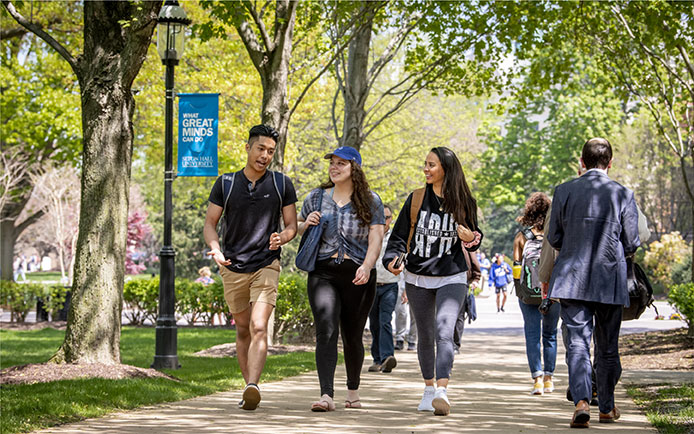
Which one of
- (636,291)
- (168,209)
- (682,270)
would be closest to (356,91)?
(168,209)

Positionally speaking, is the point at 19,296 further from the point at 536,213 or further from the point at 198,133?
the point at 536,213

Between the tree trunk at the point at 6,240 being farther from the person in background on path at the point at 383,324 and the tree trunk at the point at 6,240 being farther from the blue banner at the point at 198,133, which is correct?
the person in background on path at the point at 383,324

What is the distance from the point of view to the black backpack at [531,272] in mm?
8945

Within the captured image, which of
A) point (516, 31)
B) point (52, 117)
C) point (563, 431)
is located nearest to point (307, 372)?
point (563, 431)

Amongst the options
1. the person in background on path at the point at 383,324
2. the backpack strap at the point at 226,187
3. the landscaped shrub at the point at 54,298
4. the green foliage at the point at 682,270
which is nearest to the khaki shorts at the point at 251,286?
the backpack strap at the point at 226,187

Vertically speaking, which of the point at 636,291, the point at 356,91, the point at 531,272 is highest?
the point at 356,91

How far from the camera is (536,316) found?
930 cm

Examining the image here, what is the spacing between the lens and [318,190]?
7676 millimetres

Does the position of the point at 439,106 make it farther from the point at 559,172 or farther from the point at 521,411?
the point at 521,411

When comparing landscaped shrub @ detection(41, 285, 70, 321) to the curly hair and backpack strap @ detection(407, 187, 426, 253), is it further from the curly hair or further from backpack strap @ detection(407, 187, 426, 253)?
backpack strap @ detection(407, 187, 426, 253)

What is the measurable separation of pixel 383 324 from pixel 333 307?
4.29m

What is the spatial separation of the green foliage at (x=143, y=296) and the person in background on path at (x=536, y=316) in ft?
50.1

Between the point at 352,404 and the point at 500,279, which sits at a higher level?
the point at 500,279

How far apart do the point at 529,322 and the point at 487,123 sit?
44330 millimetres
